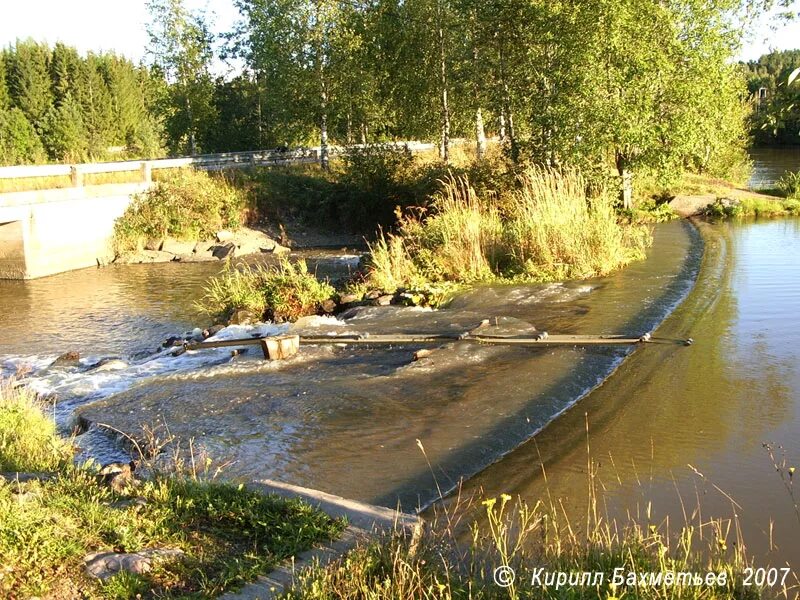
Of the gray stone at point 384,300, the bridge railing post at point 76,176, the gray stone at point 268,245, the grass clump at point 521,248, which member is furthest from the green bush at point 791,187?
the bridge railing post at point 76,176

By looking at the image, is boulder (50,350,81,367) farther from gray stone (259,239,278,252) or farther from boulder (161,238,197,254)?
gray stone (259,239,278,252)

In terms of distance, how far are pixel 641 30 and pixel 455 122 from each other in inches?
581

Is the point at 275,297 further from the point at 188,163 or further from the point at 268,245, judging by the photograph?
the point at 188,163

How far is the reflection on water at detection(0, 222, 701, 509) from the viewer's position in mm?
6836

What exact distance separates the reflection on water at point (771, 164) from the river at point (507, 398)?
20.8 metres

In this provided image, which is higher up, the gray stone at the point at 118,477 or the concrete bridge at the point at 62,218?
the concrete bridge at the point at 62,218

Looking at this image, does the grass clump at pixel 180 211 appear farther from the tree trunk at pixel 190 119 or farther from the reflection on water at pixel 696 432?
the reflection on water at pixel 696 432

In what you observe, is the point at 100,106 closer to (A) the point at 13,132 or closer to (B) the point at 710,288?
(A) the point at 13,132

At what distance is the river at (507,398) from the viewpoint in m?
6.29

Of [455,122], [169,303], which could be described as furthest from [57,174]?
[455,122]

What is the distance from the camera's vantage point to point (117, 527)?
456 cm

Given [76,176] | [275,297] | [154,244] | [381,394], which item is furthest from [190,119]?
[381,394]

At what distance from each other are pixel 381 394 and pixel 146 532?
4216 millimetres

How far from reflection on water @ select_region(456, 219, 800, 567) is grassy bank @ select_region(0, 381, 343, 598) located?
2.08m
